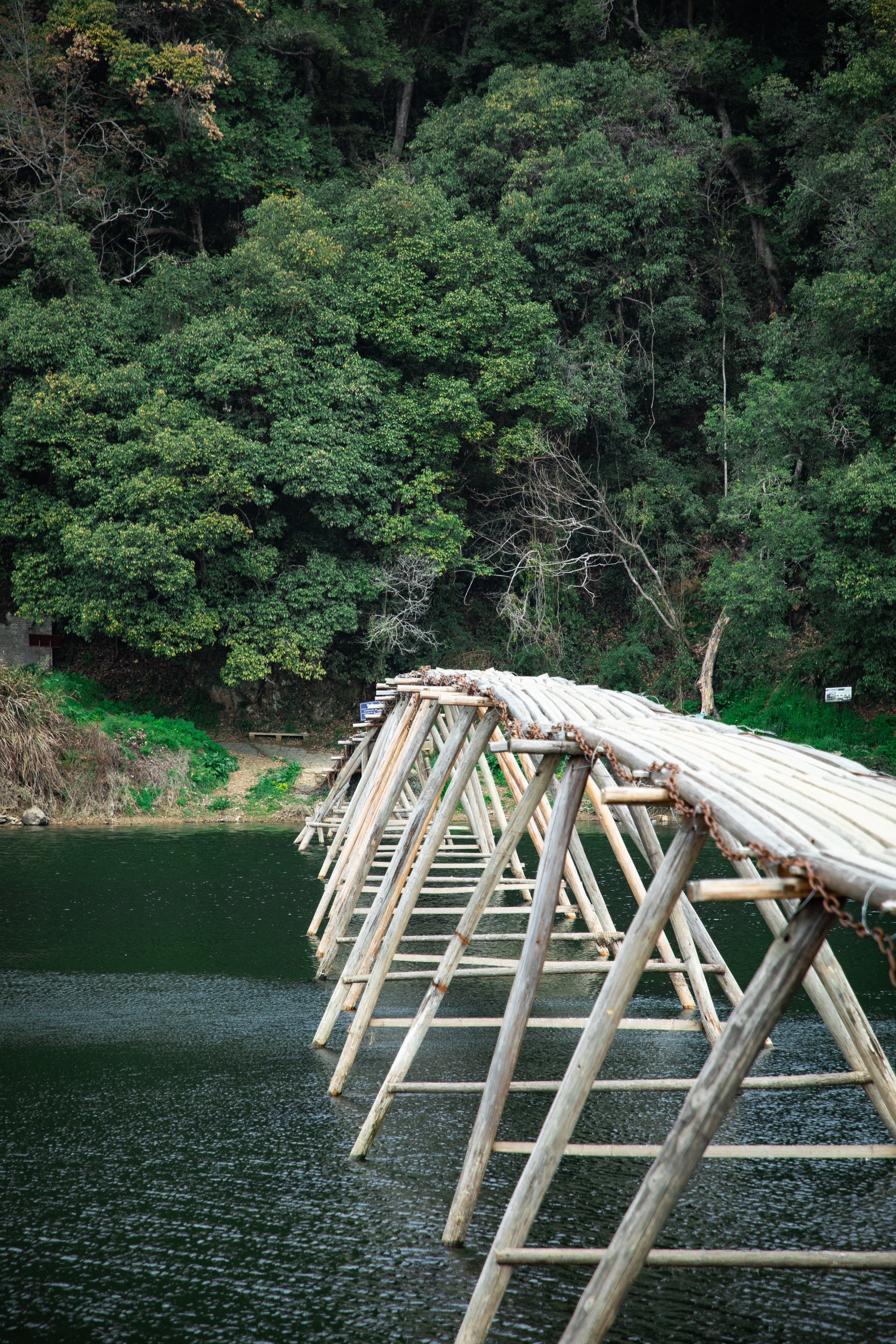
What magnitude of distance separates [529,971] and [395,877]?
2.59 metres

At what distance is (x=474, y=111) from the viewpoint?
24.0 m

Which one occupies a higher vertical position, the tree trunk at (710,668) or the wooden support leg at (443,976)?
the wooden support leg at (443,976)

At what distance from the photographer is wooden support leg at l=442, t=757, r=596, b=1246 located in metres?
4.45

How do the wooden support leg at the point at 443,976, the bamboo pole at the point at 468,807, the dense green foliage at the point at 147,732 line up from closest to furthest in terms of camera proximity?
the wooden support leg at the point at 443,976, the bamboo pole at the point at 468,807, the dense green foliage at the point at 147,732

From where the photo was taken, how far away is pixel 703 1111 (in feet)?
9.40

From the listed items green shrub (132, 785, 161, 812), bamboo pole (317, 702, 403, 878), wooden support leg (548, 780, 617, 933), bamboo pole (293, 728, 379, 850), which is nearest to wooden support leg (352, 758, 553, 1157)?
wooden support leg (548, 780, 617, 933)

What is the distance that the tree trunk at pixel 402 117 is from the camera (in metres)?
26.8

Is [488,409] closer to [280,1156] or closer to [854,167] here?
[854,167]

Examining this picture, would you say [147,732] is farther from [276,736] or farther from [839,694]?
[839,694]

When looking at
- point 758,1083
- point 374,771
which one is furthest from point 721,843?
point 374,771

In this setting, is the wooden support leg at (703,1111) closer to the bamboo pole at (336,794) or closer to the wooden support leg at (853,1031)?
the wooden support leg at (853,1031)

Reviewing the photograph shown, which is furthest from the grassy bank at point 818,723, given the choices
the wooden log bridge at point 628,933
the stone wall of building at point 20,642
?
the stone wall of building at point 20,642

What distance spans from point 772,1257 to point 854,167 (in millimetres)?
21293

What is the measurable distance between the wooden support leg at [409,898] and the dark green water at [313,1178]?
34 centimetres
